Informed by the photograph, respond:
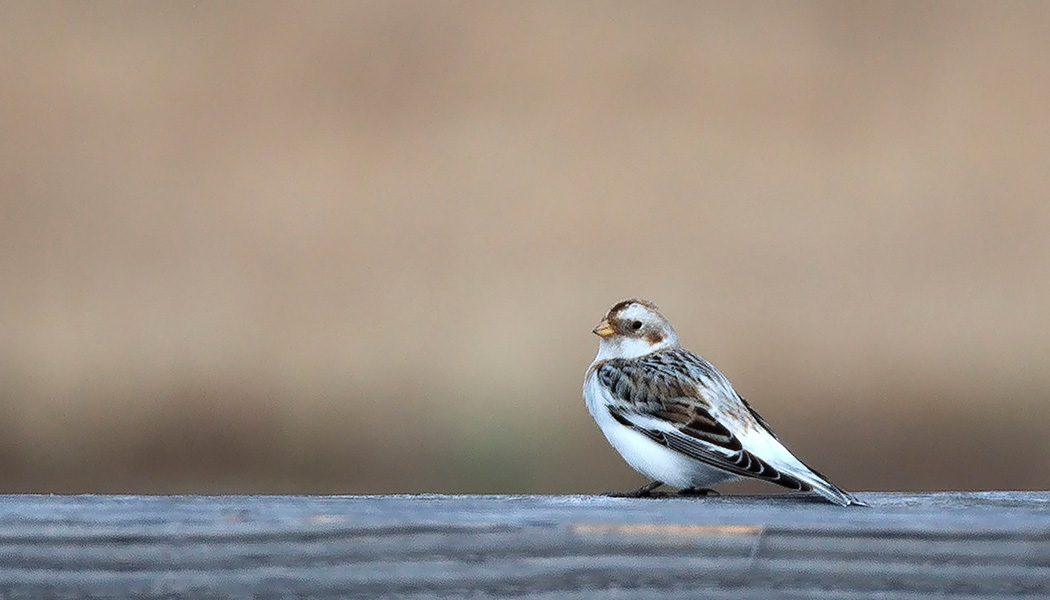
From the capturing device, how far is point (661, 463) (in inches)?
108

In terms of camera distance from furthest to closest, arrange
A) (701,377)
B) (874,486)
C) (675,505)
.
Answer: (874,486), (701,377), (675,505)

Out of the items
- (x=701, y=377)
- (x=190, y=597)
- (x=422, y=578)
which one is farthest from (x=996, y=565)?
(x=701, y=377)

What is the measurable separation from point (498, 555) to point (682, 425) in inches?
50.0

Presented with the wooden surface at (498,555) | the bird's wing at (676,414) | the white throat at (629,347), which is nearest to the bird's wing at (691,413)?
the bird's wing at (676,414)

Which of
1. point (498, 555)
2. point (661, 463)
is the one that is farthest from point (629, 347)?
point (498, 555)

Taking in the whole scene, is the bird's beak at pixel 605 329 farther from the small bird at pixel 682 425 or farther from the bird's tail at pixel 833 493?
the bird's tail at pixel 833 493

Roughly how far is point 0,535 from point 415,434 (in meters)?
3.96

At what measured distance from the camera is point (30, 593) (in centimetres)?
159

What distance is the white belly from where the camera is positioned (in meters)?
2.71

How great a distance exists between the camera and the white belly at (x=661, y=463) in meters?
2.71

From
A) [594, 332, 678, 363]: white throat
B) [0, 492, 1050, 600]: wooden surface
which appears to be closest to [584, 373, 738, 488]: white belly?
[594, 332, 678, 363]: white throat

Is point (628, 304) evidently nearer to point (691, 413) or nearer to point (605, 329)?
point (605, 329)

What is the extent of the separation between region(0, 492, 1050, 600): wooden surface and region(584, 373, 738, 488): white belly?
100 centimetres

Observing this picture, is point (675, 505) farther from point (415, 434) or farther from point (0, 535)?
point (415, 434)
